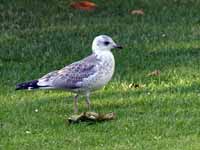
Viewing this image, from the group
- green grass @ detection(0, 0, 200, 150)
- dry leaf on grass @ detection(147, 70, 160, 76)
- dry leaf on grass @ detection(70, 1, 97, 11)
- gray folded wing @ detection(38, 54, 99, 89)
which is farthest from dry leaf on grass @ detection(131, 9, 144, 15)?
gray folded wing @ detection(38, 54, 99, 89)

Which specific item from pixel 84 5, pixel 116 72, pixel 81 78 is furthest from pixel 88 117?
pixel 84 5

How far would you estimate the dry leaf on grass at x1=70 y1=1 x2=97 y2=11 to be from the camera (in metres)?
18.3

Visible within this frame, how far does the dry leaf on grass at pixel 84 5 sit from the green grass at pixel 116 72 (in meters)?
→ 0.20

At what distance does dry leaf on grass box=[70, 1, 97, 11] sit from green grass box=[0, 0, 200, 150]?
0.20m

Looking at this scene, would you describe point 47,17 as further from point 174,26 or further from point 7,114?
point 7,114

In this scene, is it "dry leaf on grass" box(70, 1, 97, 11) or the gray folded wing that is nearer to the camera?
the gray folded wing

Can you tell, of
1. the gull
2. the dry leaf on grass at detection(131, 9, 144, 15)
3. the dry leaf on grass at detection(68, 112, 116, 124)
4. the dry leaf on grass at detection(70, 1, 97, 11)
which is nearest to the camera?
the dry leaf on grass at detection(68, 112, 116, 124)

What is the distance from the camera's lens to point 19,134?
889 cm

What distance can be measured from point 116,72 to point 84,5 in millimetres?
6187

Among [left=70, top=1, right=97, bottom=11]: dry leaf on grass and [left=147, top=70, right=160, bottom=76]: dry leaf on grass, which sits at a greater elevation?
[left=70, top=1, right=97, bottom=11]: dry leaf on grass

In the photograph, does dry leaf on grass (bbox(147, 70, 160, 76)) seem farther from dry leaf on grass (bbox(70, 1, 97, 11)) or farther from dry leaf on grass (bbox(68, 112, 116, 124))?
dry leaf on grass (bbox(70, 1, 97, 11))

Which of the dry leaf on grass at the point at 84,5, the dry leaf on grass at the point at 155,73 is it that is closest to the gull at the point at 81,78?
the dry leaf on grass at the point at 155,73

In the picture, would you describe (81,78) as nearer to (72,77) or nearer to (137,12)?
(72,77)

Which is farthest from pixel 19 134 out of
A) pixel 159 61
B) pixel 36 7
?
pixel 36 7
